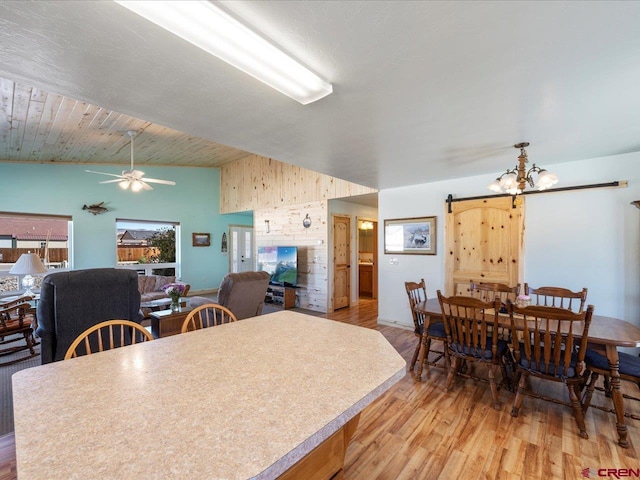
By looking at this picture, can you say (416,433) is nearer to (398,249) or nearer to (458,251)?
(458,251)

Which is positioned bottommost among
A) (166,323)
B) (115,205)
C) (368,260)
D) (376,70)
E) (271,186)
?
(166,323)

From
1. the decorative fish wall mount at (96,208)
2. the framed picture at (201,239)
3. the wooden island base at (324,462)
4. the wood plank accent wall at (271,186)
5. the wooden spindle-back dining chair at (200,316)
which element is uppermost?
the wood plank accent wall at (271,186)

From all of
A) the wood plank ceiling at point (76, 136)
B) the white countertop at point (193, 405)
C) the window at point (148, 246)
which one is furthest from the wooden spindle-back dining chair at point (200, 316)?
the window at point (148, 246)

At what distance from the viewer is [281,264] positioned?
6715mm

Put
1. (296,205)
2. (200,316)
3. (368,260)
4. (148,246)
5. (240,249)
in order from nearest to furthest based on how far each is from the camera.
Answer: (200,316) → (296,205) → (148,246) → (368,260) → (240,249)

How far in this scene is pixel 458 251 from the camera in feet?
14.0

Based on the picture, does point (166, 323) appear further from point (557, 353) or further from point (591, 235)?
point (591, 235)

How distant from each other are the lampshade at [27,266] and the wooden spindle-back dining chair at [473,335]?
5.67 metres

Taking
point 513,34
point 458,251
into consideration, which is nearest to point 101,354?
point 513,34

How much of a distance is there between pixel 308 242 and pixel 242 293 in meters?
2.91

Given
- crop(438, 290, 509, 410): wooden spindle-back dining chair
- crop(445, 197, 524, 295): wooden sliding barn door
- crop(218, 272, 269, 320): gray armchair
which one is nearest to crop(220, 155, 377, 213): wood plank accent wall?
crop(445, 197, 524, 295): wooden sliding barn door

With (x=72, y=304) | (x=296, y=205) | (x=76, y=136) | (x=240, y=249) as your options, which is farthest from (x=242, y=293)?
(x=240, y=249)

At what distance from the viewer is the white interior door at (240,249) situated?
906 centimetres

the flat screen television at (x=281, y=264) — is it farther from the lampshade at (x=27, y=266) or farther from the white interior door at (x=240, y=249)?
the lampshade at (x=27, y=266)
